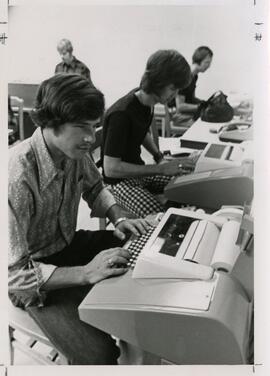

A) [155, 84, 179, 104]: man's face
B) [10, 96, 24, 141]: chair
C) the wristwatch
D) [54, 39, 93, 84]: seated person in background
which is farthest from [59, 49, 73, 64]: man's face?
the wristwatch

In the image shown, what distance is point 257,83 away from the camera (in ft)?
4.21

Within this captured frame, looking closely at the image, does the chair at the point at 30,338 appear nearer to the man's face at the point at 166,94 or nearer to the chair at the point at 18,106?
the chair at the point at 18,106

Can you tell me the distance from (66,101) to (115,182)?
40 cm

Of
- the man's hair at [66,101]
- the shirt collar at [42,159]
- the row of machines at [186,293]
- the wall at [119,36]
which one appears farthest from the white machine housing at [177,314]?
the wall at [119,36]

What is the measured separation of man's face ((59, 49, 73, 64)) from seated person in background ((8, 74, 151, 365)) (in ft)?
0.24

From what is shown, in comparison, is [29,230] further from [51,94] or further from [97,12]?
[97,12]

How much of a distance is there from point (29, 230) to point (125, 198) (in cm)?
40

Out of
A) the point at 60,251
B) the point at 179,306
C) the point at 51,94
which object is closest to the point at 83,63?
the point at 51,94

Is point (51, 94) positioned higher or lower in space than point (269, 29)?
lower

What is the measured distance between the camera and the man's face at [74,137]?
3.98ft

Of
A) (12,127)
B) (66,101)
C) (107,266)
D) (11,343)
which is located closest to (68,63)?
(66,101)

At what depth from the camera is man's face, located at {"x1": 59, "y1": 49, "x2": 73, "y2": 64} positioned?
126 cm

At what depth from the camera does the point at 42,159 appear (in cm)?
122

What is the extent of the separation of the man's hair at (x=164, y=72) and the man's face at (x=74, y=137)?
0.24m
